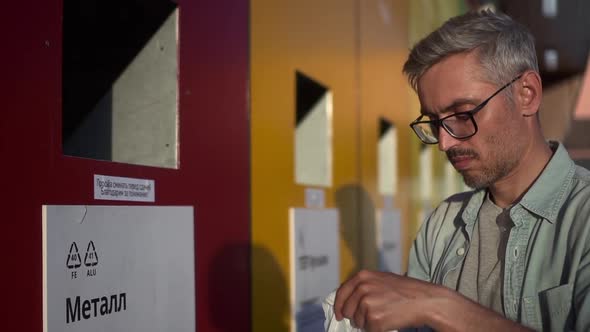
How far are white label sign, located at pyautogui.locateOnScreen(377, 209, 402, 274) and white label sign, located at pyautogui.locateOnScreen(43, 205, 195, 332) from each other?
253 centimetres

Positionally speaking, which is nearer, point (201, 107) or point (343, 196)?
point (201, 107)

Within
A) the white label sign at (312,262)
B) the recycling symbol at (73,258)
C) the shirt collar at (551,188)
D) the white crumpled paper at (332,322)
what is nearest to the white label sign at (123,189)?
the recycling symbol at (73,258)

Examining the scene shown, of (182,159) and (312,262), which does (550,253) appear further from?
(312,262)

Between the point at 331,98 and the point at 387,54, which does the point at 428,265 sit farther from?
the point at 387,54

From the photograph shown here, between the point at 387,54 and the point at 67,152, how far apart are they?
291 centimetres

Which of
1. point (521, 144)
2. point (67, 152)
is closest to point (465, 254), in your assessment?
point (521, 144)

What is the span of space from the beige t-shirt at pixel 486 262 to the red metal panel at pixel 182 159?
0.82 meters

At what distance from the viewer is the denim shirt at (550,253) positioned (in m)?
1.43

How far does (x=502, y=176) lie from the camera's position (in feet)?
5.60

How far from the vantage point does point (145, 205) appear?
5.88 feet

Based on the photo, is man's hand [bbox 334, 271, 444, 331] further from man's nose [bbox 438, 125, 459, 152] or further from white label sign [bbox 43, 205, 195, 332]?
white label sign [bbox 43, 205, 195, 332]

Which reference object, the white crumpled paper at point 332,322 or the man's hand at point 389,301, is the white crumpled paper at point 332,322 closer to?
the white crumpled paper at point 332,322

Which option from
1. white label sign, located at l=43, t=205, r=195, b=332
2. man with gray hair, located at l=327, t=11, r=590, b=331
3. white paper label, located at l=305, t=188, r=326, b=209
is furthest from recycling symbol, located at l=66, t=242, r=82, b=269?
white paper label, located at l=305, t=188, r=326, b=209

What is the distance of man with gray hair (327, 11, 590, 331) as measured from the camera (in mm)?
1525
